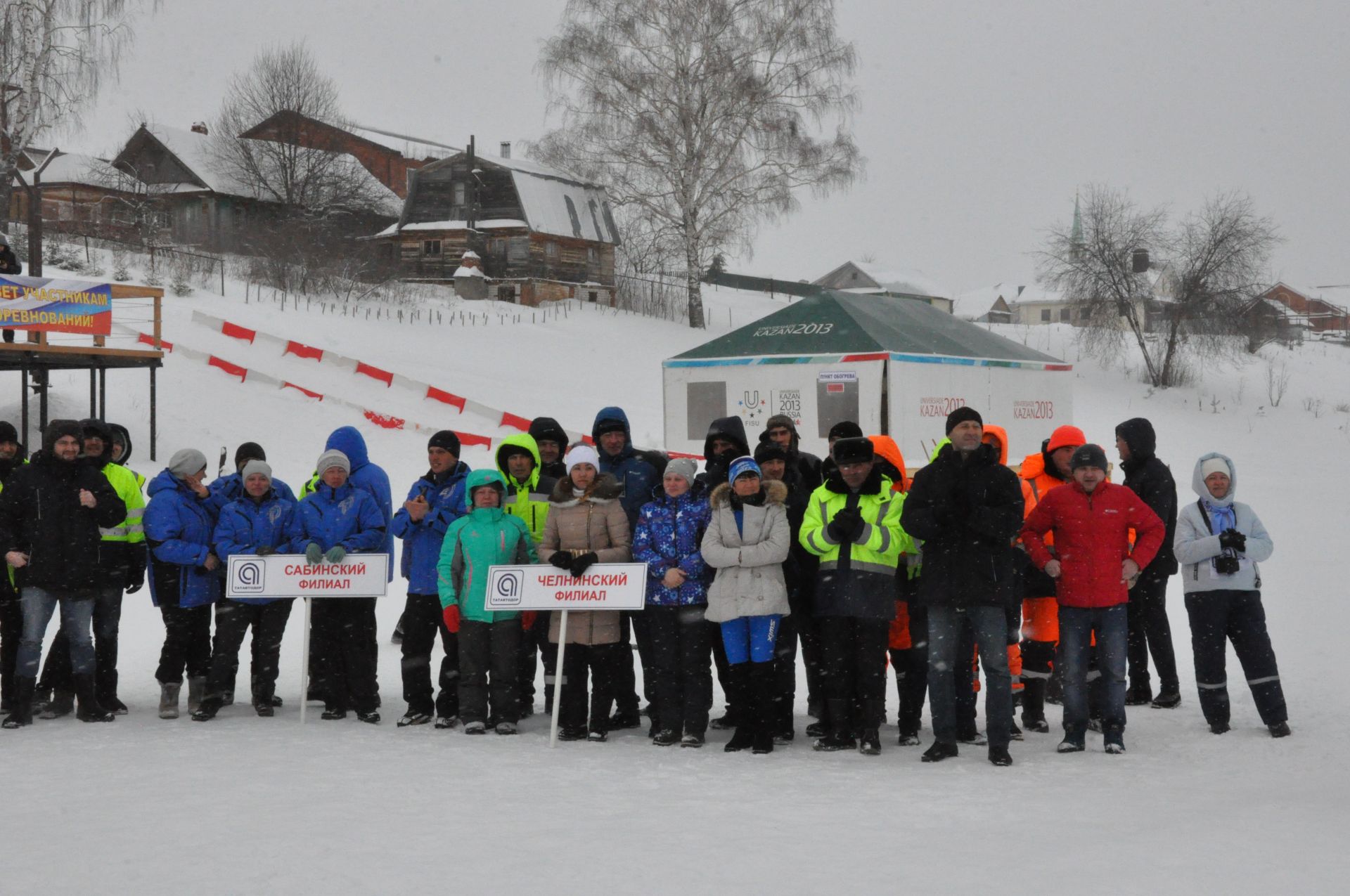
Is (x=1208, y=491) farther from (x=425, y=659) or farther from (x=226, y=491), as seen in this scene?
(x=226, y=491)

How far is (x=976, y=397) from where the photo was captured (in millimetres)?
16781

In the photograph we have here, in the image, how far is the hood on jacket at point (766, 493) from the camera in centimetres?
655

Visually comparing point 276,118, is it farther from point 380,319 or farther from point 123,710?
point 123,710

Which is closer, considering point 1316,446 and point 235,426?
point 235,426

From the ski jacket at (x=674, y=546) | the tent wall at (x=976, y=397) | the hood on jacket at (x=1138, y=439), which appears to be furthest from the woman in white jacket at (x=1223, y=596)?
the tent wall at (x=976, y=397)

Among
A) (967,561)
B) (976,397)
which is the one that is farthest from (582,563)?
(976,397)

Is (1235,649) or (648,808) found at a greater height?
(1235,649)

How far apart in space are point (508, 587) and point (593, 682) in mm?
685

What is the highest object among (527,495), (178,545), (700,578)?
(527,495)

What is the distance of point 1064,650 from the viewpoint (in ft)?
21.4

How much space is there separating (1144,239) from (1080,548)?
101 feet

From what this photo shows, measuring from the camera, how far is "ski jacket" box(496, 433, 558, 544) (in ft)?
→ 24.6

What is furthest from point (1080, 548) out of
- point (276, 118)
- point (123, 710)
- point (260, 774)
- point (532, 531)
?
point (276, 118)

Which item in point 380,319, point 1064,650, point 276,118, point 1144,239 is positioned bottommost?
point 1064,650
